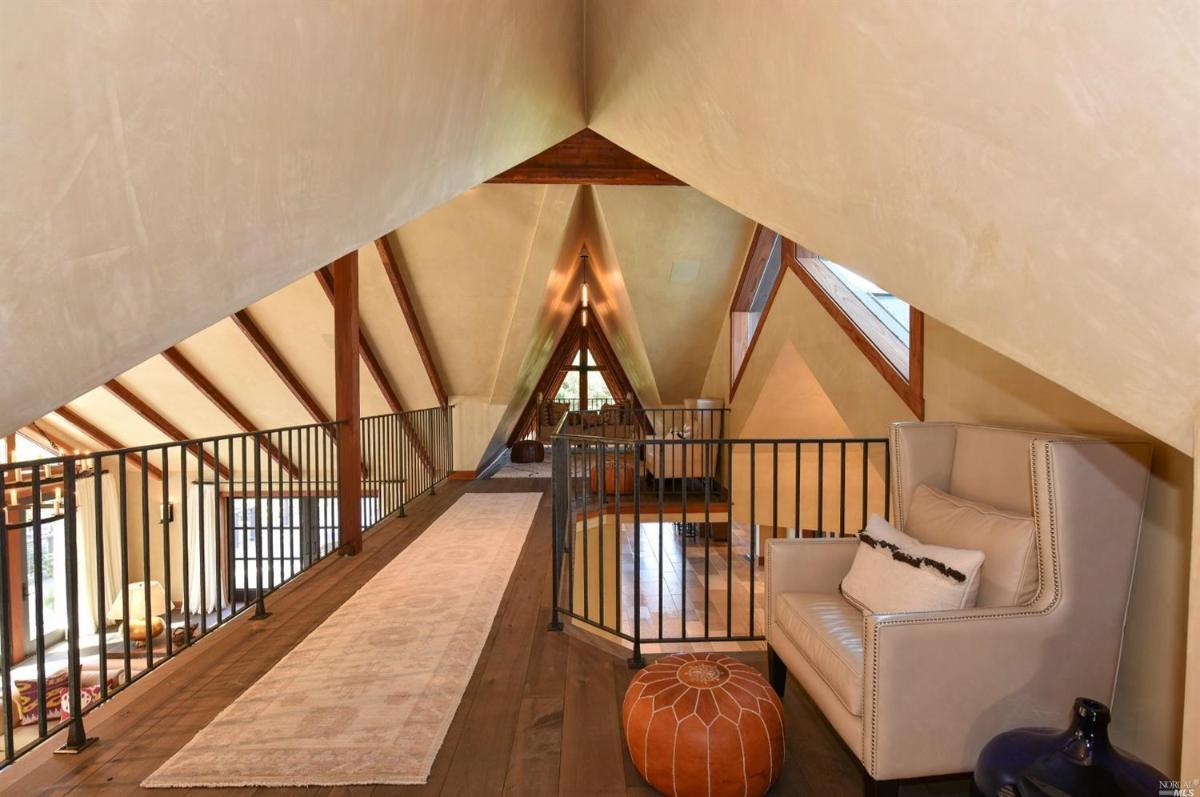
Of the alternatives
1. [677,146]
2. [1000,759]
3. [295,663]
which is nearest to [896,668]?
[1000,759]

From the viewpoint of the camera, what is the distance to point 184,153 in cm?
112

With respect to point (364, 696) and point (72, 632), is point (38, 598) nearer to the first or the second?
point (72, 632)

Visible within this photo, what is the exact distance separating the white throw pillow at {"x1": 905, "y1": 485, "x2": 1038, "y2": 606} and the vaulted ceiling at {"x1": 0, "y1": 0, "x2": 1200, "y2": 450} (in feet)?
1.93

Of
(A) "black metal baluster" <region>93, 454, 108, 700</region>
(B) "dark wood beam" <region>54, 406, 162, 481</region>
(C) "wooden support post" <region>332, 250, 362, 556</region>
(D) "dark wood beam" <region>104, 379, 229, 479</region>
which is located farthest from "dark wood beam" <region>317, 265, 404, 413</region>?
(A) "black metal baluster" <region>93, 454, 108, 700</region>

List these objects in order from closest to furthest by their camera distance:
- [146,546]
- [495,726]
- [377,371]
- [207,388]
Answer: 1. [495,726]
2. [146,546]
3. [377,371]
4. [207,388]

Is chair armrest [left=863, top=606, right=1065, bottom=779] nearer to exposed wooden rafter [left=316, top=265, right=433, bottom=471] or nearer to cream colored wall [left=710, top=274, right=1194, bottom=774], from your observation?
cream colored wall [left=710, top=274, right=1194, bottom=774]

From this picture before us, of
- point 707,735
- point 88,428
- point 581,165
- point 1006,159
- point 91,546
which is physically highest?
point 581,165

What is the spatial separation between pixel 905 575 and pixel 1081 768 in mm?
650

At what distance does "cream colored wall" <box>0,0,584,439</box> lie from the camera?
89 centimetres

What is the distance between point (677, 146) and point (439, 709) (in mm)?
2452

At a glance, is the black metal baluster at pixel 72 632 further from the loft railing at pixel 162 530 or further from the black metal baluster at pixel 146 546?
the loft railing at pixel 162 530

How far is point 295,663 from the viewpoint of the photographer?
8.57ft

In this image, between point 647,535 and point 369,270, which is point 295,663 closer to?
point 369,270

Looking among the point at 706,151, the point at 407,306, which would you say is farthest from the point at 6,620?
the point at 407,306
